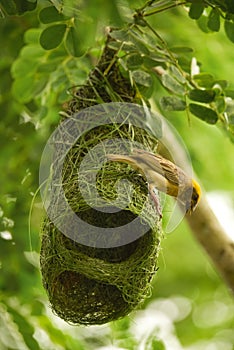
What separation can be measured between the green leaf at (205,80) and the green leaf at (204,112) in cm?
7

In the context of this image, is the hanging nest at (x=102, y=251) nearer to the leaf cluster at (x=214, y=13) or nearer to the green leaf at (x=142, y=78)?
the green leaf at (x=142, y=78)

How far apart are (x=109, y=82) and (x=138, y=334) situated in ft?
2.12

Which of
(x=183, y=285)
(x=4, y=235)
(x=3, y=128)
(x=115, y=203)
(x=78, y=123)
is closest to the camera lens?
(x=115, y=203)

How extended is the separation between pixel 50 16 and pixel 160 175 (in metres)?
0.36

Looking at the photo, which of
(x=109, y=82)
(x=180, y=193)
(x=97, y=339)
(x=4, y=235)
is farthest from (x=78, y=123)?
(x=97, y=339)

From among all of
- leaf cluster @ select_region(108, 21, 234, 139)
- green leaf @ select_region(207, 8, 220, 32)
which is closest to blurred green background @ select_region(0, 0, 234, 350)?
leaf cluster @ select_region(108, 21, 234, 139)

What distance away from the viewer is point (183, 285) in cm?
346

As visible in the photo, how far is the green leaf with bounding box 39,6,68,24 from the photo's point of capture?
1.51 m

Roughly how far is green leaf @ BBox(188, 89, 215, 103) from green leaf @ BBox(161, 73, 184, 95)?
0.11ft

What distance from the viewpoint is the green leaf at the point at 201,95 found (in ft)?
5.23

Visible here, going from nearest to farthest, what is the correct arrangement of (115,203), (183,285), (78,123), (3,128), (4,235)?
(115,203) → (78,123) → (4,235) → (3,128) → (183,285)

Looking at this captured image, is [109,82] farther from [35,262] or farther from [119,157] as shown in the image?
[35,262]

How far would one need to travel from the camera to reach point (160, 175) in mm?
1424

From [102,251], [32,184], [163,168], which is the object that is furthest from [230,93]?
[32,184]
